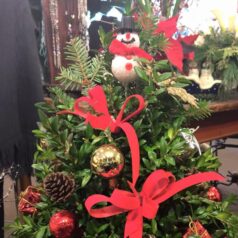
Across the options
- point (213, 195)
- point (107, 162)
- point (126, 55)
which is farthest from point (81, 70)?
point (213, 195)

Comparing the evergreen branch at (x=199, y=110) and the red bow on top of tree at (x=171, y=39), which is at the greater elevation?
the red bow on top of tree at (x=171, y=39)

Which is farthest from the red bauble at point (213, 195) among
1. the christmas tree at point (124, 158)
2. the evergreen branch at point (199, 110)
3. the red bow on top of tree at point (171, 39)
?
the red bow on top of tree at point (171, 39)

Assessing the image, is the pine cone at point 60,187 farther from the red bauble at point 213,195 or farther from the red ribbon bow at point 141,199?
the red bauble at point 213,195

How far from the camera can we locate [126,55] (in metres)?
0.57

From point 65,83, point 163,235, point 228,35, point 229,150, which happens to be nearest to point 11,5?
point 65,83

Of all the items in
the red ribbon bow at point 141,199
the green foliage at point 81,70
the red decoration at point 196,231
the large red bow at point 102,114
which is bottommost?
the red decoration at point 196,231

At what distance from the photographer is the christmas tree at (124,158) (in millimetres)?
494

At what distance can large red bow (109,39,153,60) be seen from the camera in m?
0.57

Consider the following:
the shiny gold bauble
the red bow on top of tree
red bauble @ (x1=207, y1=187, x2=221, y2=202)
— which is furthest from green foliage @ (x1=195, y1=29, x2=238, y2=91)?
the shiny gold bauble

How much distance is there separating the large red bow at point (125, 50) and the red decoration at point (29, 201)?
0.88 ft

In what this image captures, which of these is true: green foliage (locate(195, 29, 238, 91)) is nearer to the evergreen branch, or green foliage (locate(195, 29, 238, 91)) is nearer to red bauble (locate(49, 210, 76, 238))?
the evergreen branch

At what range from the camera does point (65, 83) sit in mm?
603

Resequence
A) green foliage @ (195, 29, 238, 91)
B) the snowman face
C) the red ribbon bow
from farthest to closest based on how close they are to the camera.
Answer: green foliage @ (195, 29, 238, 91), the snowman face, the red ribbon bow

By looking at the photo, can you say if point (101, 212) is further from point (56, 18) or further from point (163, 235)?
point (56, 18)
